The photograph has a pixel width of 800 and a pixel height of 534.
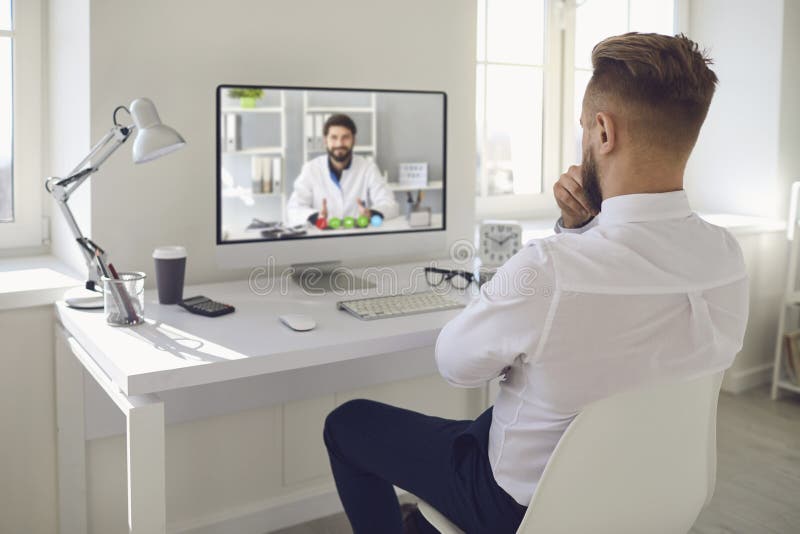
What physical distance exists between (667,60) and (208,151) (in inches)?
53.1

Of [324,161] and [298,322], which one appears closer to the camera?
[298,322]

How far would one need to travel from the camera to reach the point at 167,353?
1594 millimetres

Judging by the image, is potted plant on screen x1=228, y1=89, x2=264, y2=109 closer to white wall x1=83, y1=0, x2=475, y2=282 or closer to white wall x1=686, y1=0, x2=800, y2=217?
white wall x1=83, y1=0, x2=475, y2=282

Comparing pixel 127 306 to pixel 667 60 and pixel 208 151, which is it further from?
pixel 667 60

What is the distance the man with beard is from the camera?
1.24 meters

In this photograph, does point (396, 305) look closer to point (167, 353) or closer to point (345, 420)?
point (345, 420)

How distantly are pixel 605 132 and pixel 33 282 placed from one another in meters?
1.48

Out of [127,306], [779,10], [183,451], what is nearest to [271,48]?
[127,306]

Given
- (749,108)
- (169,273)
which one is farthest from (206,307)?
(749,108)

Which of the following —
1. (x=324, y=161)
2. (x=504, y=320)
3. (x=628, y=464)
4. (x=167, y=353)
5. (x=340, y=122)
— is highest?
(x=340, y=122)

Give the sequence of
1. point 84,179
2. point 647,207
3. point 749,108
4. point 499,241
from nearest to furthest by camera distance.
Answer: point 647,207, point 84,179, point 499,241, point 749,108

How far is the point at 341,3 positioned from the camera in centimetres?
243

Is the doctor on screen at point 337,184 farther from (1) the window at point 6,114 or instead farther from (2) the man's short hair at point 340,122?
(1) the window at point 6,114

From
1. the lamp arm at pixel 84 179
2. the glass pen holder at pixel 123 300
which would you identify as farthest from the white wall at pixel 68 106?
the glass pen holder at pixel 123 300
